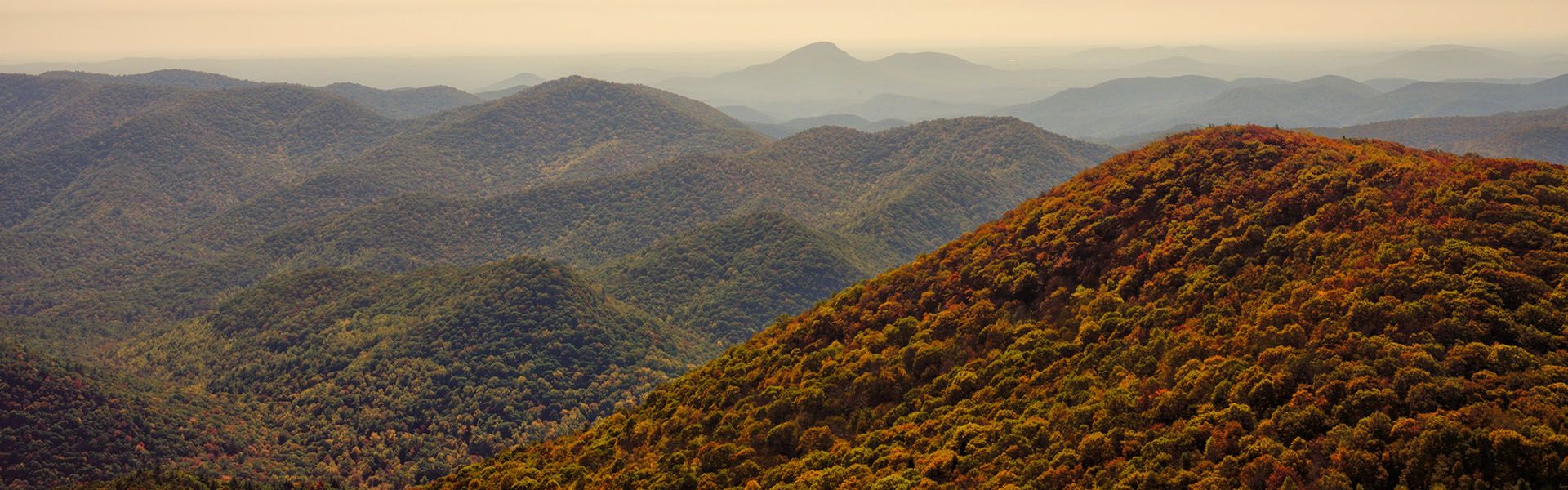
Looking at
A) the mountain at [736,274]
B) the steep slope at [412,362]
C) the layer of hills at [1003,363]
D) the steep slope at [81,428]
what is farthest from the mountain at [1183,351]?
the mountain at [736,274]

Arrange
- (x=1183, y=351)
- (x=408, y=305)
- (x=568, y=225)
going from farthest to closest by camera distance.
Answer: (x=568, y=225), (x=408, y=305), (x=1183, y=351)

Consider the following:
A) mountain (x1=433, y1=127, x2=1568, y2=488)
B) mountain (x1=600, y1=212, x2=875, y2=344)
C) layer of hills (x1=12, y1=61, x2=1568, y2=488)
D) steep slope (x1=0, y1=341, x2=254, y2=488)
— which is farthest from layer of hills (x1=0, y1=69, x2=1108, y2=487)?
mountain (x1=433, y1=127, x2=1568, y2=488)

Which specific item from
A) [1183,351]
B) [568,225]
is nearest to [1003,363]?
[1183,351]

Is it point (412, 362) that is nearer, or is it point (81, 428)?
point (81, 428)

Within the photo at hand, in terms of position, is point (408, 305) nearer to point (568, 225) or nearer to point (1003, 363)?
point (568, 225)

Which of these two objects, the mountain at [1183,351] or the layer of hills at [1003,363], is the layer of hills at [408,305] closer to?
the layer of hills at [1003,363]
